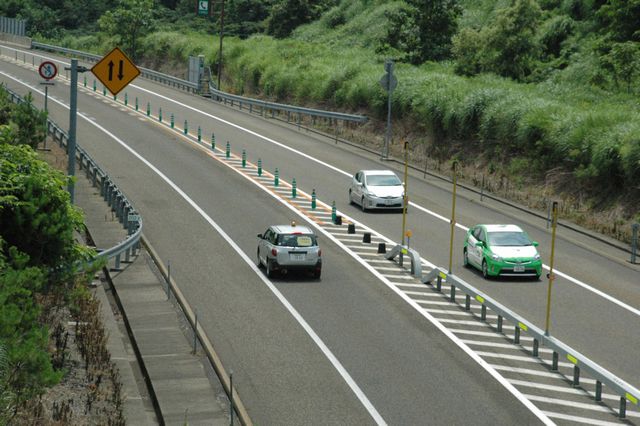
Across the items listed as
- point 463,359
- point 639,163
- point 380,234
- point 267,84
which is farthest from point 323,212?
point 267,84

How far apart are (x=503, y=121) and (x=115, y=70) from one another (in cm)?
2860

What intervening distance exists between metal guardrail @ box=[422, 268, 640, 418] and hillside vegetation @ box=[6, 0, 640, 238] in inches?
513

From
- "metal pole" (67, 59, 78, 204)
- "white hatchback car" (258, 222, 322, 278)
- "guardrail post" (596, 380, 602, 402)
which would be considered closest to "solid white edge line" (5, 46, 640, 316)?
"guardrail post" (596, 380, 602, 402)

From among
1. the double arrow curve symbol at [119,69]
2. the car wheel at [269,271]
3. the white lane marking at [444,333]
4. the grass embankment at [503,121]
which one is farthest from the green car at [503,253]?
the double arrow curve symbol at [119,69]

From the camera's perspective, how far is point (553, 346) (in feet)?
79.1

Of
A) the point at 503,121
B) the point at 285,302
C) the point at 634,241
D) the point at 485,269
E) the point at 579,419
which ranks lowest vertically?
the point at 579,419

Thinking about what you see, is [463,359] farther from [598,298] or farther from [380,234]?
[380,234]

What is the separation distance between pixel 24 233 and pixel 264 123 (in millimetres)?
45990

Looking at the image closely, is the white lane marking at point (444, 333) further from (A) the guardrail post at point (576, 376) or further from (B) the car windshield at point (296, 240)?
(A) the guardrail post at point (576, 376)

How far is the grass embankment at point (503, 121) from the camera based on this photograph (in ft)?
143

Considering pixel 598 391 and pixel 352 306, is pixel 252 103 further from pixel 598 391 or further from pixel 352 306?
pixel 598 391

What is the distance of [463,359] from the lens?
24.8 m

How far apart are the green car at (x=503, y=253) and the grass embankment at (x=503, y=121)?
321 inches

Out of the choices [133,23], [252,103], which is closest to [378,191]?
[252,103]
